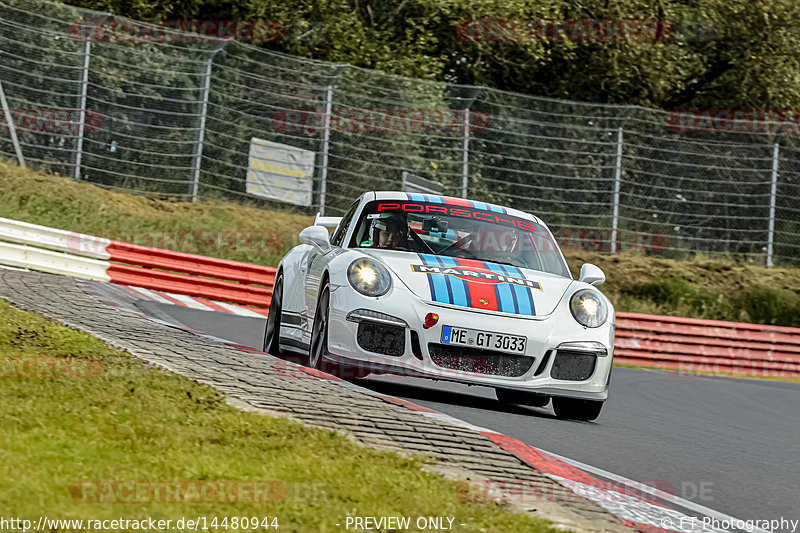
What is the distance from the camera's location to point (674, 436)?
24.3 feet

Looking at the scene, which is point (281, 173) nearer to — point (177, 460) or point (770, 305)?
point (770, 305)

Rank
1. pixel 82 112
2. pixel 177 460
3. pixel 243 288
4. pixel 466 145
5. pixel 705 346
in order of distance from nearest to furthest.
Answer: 1. pixel 177 460
2. pixel 243 288
3. pixel 705 346
4. pixel 82 112
5. pixel 466 145

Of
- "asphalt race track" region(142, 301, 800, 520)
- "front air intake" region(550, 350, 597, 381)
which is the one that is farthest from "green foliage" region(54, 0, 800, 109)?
"front air intake" region(550, 350, 597, 381)

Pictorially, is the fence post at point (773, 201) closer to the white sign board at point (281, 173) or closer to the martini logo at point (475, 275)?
the white sign board at point (281, 173)

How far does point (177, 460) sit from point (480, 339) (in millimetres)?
3157

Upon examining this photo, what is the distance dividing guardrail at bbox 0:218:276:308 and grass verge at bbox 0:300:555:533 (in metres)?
9.61

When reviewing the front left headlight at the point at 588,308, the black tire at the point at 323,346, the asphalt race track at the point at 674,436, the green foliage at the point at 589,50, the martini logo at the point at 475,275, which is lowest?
the asphalt race track at the point at 674,436

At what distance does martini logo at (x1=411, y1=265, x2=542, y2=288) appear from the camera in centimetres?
717

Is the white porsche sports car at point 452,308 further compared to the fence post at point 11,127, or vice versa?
the fence post at point 11,127

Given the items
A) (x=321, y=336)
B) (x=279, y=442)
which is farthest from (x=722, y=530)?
(x=321, y=336)

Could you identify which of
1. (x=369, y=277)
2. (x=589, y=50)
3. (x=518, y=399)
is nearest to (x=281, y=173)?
(x=589, y=50)

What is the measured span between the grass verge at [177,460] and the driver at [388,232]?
2.67m

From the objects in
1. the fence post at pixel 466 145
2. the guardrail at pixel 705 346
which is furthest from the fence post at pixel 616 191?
the guardrail at pixel 705 346

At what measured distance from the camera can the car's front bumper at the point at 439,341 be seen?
6.81 m
